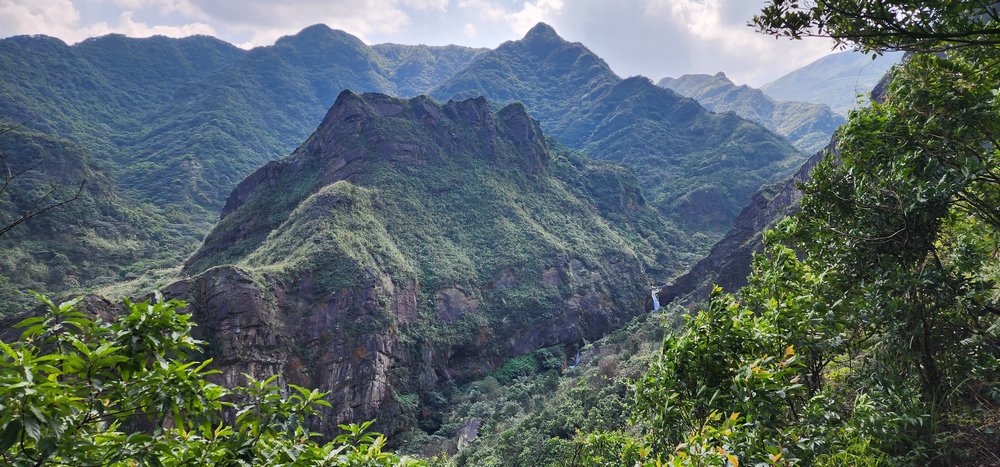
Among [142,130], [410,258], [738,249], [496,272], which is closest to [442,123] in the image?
[496,272]

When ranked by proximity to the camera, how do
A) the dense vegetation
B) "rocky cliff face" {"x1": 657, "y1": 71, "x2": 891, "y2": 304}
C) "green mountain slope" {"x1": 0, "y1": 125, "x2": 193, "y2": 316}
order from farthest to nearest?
the dense vegetation
"rocky cliff face" {"x1": 657, "y1": 71, "x2": 891, "y2": 304}
"green mountain slope" {"x1": 0, "y1": 125, "x2": 193, "y2": 316}

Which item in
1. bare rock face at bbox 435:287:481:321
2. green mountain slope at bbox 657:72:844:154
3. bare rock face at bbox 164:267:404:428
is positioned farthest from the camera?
green mountain slope at bbox 657:72:844:154

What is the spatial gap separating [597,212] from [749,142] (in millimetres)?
47299

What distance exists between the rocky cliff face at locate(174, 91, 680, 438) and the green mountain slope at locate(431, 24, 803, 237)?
56.7 ft

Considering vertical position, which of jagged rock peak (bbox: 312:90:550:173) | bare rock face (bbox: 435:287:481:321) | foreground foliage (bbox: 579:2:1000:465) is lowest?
bare rock face (bbox: 435:287:481:321)

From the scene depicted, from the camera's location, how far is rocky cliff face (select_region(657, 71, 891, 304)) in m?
44.2

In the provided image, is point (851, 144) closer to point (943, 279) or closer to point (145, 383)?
point (943, 279)

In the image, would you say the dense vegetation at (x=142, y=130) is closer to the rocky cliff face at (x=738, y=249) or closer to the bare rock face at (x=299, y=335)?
the bare rock face at (x=299, y=335)

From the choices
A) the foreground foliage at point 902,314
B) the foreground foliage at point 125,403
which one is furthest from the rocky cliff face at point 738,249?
the foreground foliage at point 125,403

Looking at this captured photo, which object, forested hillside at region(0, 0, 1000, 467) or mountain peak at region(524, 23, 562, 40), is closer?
forested hillside at region(0, 0, 1000, 467)

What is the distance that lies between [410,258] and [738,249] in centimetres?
3137

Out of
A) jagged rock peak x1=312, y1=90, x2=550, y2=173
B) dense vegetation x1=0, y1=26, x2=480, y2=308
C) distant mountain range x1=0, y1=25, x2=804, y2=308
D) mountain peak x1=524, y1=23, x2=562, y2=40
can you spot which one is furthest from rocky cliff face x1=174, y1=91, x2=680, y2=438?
mountain peak x1=524, y1=23, x2=562, y2=40

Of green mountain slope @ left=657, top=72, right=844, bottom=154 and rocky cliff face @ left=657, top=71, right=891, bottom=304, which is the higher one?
green mountain slope @ left=657, top=72, right=844, bottom=154

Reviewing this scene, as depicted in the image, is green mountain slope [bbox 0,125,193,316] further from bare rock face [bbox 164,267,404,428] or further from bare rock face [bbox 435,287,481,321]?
bare rock face [bbox 435,287,481,321]
